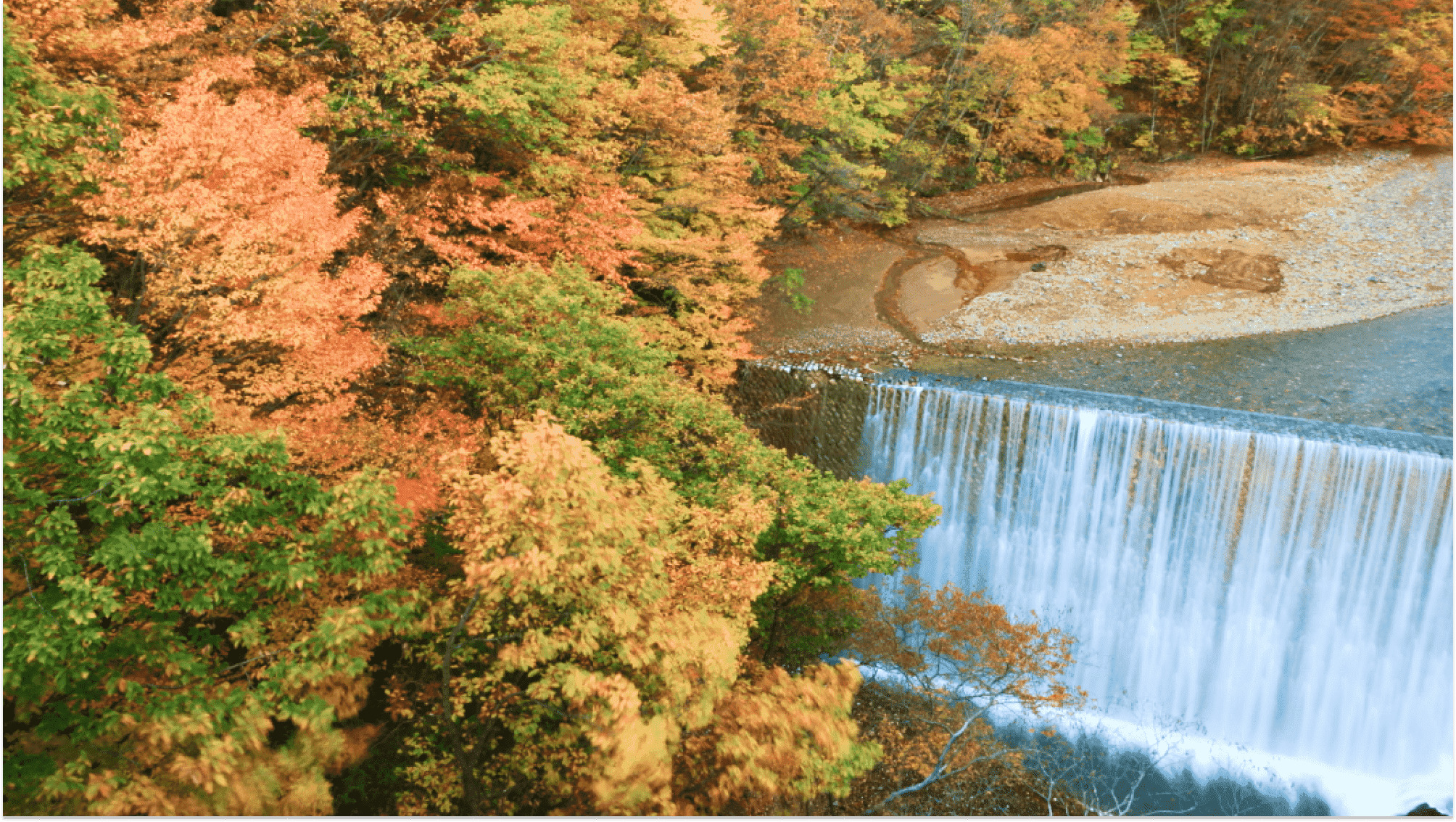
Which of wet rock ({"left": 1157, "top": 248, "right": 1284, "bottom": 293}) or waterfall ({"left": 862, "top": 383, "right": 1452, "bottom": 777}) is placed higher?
wet rock ({"left": 1157, "top": 248, "right": 1284, "bottom": 293})

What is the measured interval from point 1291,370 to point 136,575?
16.0m

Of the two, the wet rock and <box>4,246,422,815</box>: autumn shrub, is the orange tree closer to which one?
<box>4,246,422,815</box>: autumn shrub

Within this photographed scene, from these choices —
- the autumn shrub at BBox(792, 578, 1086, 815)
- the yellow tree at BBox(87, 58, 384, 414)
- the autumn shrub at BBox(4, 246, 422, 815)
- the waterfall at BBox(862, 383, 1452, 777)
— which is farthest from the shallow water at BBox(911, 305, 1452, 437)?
the autumn shrub at BBox(4, 246, 422, 815)

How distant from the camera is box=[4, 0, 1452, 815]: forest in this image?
4508mm

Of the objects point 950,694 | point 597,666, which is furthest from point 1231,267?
point 597,666

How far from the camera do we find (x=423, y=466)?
7.18 metres

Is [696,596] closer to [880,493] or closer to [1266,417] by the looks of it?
[880,493]

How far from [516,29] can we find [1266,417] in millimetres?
12029

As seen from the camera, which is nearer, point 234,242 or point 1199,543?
point 234,242

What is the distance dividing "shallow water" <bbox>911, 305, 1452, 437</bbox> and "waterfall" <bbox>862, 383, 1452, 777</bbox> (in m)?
1.63

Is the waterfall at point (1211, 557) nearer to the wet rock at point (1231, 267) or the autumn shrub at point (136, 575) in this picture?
the wet rock at point (1231, 267)

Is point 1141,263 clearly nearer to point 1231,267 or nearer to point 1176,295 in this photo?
point 1176,295

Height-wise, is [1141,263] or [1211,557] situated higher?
[1141,263]

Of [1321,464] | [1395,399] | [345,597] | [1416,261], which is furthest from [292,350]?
[1416,261]
